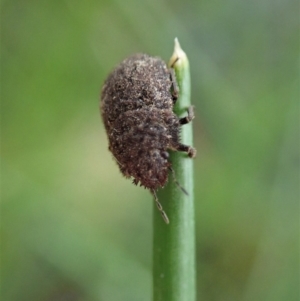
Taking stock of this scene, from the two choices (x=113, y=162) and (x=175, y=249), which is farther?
(x=113, y=162)

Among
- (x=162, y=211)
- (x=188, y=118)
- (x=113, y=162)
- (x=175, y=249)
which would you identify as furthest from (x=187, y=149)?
(x=113, y=162)

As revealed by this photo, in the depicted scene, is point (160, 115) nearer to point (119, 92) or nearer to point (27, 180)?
point (119, 92)

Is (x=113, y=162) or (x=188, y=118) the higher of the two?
(x=113, y=162)

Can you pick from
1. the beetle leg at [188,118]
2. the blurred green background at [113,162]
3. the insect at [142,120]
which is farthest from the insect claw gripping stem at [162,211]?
the blurred green background at [113,162]

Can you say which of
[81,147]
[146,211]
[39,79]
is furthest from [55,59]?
[146,211]

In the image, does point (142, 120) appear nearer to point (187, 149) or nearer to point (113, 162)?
point (187, 149)

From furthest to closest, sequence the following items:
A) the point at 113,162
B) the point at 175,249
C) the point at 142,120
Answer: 1. the point at 113,162
2. the point at 142,120
3. the point at 175,249
